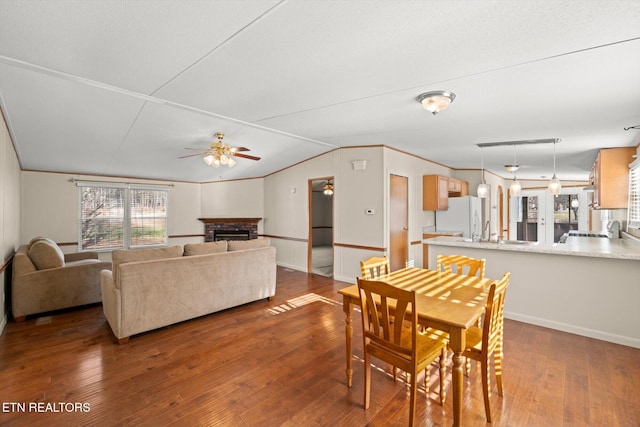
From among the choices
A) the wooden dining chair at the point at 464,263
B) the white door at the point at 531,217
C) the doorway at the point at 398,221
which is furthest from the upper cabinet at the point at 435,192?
the white door at the point at 531,217

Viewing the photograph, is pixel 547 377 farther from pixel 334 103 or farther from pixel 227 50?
pixel 227 50

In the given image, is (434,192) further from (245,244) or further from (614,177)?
(245,244)

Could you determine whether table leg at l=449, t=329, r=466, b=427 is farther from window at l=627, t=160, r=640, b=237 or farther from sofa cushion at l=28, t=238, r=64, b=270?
sofa cushion at l=28, t=238, r=64, b=270

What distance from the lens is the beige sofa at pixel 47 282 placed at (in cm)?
339

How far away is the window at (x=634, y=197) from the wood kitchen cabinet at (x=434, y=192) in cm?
269

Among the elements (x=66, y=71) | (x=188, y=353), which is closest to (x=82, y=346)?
(x=188, y=353)

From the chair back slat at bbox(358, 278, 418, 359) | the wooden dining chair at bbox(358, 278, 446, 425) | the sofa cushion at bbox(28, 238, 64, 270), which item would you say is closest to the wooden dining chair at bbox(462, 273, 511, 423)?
the wooden dining chair at bbox(358, 278, 446, 425)

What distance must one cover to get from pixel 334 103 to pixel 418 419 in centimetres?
283

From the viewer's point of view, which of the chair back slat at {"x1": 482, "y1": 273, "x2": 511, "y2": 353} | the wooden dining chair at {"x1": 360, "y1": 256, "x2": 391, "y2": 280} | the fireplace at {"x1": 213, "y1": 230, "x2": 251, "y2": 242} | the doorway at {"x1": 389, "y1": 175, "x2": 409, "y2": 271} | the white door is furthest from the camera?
the white door

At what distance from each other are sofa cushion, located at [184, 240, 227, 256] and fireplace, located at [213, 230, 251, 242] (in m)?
3.57

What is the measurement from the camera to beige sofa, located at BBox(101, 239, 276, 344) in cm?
295

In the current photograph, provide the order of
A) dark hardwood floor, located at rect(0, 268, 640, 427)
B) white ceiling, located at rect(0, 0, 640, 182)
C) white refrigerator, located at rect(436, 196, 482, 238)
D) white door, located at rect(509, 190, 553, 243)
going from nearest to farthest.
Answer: white ceiling, located at rect(0, 0, 640, 182) < dark hardwood floor, located at rect(0, 268, 640, 427) < white refrigerator, located at rect(436, 196, 482, 238) < white door, located at rect(509, 190, 553, 243)

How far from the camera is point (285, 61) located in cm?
219

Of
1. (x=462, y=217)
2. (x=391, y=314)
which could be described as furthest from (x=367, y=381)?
(x=462, y=217)
